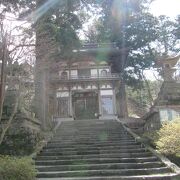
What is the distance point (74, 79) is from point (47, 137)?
15.9 m

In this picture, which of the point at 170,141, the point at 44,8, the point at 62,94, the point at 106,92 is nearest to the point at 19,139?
the point at 170,141

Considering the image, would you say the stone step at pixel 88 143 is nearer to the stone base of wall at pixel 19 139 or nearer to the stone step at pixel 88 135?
the stone base of wall at pixel 19 139

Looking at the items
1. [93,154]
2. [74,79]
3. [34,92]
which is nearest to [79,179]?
[93,154]

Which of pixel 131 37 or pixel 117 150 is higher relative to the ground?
pixel 131 37

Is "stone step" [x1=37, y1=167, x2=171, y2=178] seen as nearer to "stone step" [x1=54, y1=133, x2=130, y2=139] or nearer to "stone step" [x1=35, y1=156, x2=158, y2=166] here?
"stone step" [x1=35, y1=156, x2=158, y2=166]

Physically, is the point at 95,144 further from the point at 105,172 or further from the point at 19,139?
the point at 105,172

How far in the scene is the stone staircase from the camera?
463 inches

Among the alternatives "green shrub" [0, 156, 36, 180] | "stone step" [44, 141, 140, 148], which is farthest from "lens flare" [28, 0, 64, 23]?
"green shrub" [0, 156, 36, 180]

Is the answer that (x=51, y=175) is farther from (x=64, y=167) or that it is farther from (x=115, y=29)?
(x=115, y=29)

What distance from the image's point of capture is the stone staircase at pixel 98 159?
11766 mm

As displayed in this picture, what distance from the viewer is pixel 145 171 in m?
11.8

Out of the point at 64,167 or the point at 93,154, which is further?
the point at 93,154

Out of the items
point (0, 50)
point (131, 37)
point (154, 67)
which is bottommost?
point (0, 50)

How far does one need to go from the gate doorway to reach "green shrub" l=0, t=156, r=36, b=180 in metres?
23.8
